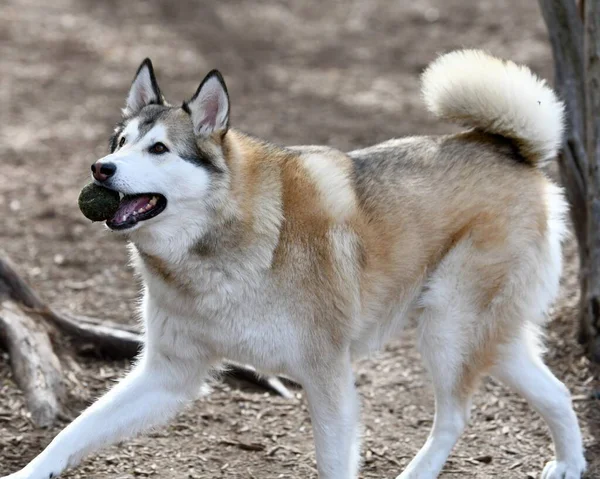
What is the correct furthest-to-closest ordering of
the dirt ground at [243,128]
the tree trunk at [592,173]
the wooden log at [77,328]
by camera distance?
the wooden log at [77,328] → the tree trunk at [592,173] → the dirt ground at [243,128]

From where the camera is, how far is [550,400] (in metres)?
4.06

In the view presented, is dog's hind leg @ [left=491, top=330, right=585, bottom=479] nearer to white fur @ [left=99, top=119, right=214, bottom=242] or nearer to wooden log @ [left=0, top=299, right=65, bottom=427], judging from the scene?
white fur @ [left=99, top=119, right=214, bottom=242]

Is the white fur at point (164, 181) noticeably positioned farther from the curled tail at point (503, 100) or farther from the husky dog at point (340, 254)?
the curled tail at point (503, 100)

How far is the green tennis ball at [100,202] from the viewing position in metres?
3.47

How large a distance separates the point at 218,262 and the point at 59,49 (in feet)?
26.0

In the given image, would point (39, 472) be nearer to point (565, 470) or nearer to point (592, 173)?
point (565, 470)

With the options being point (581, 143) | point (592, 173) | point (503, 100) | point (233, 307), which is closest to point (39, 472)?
point (233, 307)

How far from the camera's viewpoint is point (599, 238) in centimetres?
488

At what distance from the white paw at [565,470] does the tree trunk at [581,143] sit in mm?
1024

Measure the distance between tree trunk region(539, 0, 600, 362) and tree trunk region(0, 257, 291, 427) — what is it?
5.50 feet

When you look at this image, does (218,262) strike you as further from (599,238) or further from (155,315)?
(599,238)

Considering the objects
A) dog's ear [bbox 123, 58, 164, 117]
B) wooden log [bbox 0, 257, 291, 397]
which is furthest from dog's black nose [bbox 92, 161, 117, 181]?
wooden log [bbox 0, 257, 291, 397]

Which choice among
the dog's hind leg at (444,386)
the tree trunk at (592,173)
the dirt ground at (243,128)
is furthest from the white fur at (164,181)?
the tree trunk at (592,173)

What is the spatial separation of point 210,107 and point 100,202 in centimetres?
57
